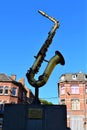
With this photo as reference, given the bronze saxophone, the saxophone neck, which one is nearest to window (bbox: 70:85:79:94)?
the saxophone neck

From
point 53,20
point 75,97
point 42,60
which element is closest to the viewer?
point 42,60

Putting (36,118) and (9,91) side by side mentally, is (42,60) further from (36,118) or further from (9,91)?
(9,91)

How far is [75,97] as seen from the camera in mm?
45469

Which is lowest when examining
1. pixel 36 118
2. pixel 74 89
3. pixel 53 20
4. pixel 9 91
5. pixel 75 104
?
pixel 36 118

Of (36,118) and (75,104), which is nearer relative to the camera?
(36,118)

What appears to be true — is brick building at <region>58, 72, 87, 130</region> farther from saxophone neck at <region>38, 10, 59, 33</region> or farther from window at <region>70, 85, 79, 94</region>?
saxophone neck at <region>38, 10, 59, 33</region>

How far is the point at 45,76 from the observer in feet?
40.2

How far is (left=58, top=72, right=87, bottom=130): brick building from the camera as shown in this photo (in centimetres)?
4412

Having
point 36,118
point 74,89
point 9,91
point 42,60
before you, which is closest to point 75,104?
point 74,89

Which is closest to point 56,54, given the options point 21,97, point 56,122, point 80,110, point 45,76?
point 45,76

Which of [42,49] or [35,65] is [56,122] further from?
[42,49]

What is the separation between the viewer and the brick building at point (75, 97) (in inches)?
1737

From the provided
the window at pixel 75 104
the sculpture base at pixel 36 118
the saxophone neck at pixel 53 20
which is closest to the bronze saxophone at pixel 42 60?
the saxophone neck at pixel 53 20

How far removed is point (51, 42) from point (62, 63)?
1.27 m
